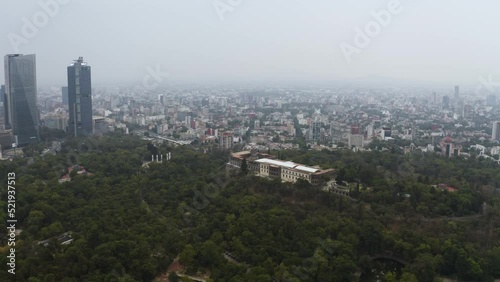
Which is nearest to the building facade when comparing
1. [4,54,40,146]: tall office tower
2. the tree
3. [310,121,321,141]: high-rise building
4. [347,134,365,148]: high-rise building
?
the tree

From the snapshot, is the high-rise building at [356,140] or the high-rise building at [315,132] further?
the high-rise building at [315,132]

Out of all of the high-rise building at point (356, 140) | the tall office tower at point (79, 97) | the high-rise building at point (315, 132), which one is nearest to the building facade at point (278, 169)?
the high-rise building at point (356, 140)

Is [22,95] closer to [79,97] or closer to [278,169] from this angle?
[79,97]

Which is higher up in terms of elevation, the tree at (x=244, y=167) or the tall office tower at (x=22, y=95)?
the tall office tower at (x=22, y=95)

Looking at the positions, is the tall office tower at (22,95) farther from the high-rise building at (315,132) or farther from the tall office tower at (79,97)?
the high-rise building at (315,132)

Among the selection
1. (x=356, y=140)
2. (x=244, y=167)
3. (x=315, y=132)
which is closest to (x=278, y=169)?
(x=244, y=167)

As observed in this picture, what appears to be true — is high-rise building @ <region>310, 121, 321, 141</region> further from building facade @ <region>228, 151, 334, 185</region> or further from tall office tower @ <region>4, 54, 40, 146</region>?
tall office tower @ <region>4, 54, 40, 146</region>
